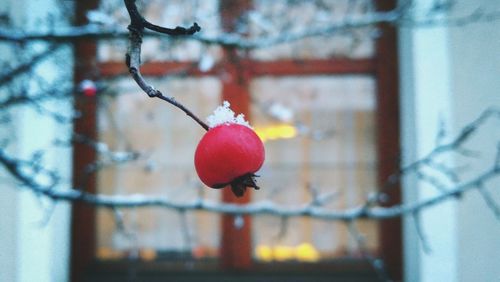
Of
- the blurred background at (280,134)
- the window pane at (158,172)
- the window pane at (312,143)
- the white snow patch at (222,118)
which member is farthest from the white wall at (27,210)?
the white snow patch at (222,118)

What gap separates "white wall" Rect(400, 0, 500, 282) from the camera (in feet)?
7.63

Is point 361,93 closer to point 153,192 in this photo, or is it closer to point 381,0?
point 381,0

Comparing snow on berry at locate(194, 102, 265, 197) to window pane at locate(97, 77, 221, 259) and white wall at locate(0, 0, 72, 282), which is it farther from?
window pane at locate(97, 77, 221, 259)

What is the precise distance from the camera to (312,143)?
9.30 feet

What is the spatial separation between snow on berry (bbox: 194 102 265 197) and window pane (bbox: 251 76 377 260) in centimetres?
211

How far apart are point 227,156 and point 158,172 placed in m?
2.26

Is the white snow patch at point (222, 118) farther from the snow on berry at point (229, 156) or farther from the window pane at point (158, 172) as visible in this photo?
the window pane at point (158, 172)

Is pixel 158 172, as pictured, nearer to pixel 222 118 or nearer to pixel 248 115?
pixel 248 115

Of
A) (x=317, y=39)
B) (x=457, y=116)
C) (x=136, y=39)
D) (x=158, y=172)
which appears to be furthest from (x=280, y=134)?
(x=136, y=39)

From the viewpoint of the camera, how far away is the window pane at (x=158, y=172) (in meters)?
2.78

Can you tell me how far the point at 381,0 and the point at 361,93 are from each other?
57 centimetres

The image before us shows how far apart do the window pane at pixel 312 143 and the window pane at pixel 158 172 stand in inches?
13.1

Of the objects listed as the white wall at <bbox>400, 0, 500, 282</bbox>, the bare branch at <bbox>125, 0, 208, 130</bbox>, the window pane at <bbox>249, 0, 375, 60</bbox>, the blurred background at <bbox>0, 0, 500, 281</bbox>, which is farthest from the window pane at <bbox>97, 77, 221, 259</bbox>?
the bare branch at <bbox>125, 0, 208, 130</bbox>

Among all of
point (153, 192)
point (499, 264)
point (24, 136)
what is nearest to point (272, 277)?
point (153, 192)
